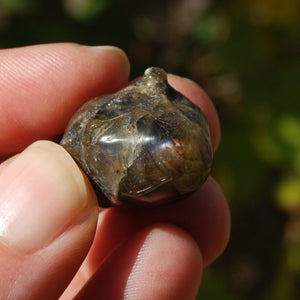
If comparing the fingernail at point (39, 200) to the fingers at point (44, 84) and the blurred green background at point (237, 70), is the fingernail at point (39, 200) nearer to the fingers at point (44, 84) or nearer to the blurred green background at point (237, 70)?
the fingers at point (44, 84)

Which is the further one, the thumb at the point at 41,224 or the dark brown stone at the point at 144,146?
the dark brown stone at the point at 144,146

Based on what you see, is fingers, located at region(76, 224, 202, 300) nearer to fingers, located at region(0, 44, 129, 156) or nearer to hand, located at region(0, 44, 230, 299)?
hand, located at region(0, 44, 230, 299)

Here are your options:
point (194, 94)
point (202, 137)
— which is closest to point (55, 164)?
point (202, 137)

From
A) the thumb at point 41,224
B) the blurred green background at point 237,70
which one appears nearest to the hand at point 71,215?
the thumb at point 41,224

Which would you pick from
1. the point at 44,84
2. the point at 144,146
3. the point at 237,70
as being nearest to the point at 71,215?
the point at 144,146

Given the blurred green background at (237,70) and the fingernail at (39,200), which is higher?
the fingernail at (39,200)

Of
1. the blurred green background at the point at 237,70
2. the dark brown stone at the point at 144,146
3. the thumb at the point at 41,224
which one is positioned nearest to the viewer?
the thumb at the point at 41,224

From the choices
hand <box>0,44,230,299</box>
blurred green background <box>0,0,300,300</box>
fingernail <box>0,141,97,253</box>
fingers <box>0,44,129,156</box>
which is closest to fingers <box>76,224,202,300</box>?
hand <box>0,44,230,299</box>
